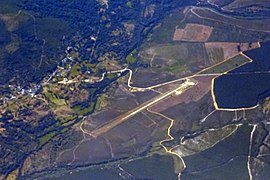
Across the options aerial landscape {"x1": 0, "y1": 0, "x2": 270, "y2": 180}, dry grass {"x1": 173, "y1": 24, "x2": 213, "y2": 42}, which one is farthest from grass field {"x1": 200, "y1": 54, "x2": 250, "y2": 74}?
dry grass {"x1": 173, "y1": 24, "x2": 213, "y2": 42}

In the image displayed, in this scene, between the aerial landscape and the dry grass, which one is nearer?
the aerial landscape

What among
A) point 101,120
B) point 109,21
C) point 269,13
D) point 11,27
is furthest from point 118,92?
point 269,13

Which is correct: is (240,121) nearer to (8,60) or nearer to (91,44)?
(91,44)

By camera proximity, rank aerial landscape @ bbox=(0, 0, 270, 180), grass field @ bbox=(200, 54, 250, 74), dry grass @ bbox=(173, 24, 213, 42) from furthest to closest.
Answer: dry grass @ bbox=(173, 24, 213, 42), grass field @ bbox=(200, 54, 250, 74), aerial landscape @ bbox=(0, 0, 270, 180)

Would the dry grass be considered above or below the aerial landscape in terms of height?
above

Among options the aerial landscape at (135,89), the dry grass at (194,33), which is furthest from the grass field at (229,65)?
the dry grass at (194,33)

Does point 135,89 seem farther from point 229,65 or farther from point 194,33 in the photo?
point 229,65

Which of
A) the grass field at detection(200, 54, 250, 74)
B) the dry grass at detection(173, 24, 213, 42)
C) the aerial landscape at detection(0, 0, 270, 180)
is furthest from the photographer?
the dry grass at detection(173, 24, 213, 42)

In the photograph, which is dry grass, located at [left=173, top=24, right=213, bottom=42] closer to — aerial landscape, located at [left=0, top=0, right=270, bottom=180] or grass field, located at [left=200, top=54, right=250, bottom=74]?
aerial landscape, located at [left=0, top=0, right=270, bottom=180]

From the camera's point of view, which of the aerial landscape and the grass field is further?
the grass field
